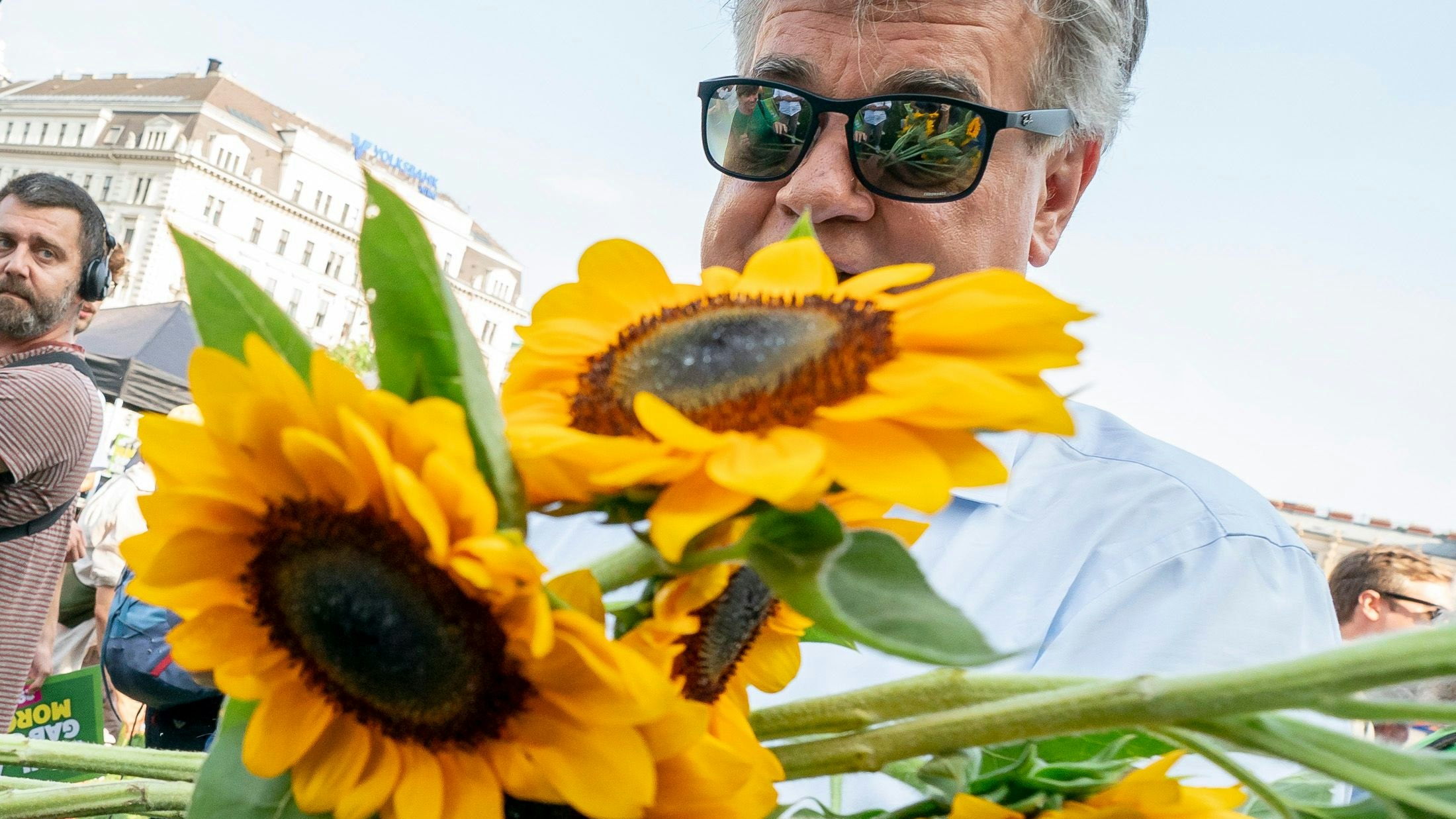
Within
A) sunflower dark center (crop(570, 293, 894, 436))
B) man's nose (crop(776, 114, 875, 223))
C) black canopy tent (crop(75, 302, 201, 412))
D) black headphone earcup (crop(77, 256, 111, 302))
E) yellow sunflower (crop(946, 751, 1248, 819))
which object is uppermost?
man's nose (crop(776, 114, 875, 223))

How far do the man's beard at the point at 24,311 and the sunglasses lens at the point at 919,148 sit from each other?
10.2 ft

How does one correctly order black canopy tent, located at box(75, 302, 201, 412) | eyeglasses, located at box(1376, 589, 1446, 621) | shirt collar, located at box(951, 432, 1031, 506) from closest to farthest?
1. shirt collar, located at box(951, 432, 1031, 506)
2. eyeglasses, located at box(1376, 589, 1446, 621)
3. black canopy tent, located at box(75, 302, 201, 412)

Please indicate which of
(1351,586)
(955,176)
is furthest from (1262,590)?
(1351,586)

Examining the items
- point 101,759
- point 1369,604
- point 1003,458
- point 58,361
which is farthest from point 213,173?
point 101,759

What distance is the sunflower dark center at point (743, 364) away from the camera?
1.13ft

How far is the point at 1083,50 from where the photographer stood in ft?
5.53

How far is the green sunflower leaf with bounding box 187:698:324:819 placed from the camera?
0.39m

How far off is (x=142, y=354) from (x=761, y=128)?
30.1 feet

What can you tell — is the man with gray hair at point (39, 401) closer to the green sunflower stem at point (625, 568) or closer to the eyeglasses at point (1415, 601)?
the green sunflower stem at point (625, 568)

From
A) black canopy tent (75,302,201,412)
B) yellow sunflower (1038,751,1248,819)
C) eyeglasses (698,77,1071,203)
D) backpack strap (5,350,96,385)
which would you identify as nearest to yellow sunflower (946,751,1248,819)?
yellow sunflower (1038,751,1248,819)

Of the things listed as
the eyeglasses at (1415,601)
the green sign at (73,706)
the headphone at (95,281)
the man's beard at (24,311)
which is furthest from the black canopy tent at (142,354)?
the eyeglasses at (1415,601)

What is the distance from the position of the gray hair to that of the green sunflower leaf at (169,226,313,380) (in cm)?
127

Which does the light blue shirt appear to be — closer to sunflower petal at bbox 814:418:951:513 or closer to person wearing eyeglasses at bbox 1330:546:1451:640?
sunflower petal at bbox 814:418:951:513

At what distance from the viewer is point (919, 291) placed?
0.38m
